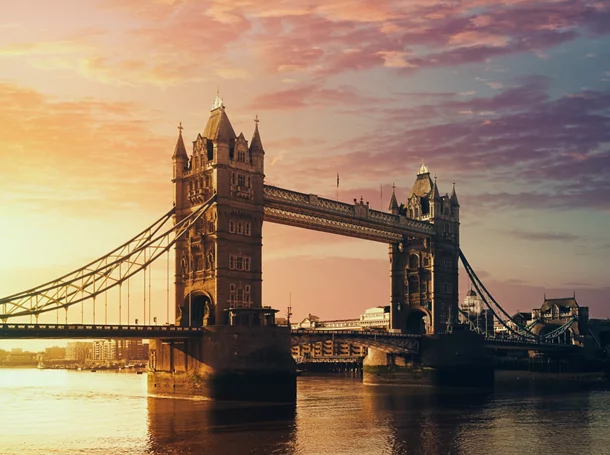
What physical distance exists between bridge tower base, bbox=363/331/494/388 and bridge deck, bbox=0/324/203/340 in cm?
4761

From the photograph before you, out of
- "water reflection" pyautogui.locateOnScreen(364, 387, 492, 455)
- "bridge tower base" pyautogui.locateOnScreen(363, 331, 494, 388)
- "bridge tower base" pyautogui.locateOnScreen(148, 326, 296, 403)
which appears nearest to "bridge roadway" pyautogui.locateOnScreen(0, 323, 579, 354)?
"bridge tower base" pyautogui.locateOnScreen(363, 331, 494, 388)

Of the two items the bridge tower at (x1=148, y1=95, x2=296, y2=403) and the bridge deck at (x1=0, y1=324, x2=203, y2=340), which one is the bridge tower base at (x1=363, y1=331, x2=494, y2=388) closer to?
the bridge tower at (x1=148, y1=95, x2=296, y2=403)

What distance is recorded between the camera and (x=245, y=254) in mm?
108875

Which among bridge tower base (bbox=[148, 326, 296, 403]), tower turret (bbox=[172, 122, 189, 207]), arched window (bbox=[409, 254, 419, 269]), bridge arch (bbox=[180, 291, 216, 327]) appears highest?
tower turret (bbox=[172, 122, 189, 207])

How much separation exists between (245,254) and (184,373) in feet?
56.0

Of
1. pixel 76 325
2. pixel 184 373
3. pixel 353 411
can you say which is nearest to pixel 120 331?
pixel 76 325

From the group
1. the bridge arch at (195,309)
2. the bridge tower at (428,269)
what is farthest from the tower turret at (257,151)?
the bridge tower at (428,269)

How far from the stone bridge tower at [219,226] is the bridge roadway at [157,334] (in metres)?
7.47

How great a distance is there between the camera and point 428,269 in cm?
14375

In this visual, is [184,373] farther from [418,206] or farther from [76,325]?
[418,206]

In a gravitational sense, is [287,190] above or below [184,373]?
above

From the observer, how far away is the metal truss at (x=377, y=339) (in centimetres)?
11638

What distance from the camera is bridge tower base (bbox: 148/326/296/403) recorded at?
320ft

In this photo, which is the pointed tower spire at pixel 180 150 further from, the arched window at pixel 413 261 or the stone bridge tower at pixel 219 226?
the arched window at pixel 413 261
